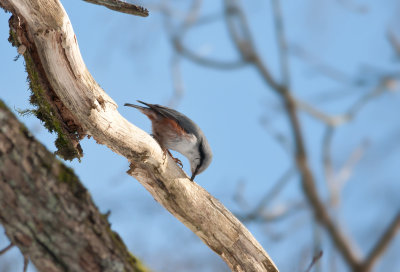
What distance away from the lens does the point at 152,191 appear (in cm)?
327

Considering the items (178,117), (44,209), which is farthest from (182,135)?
(44,209)

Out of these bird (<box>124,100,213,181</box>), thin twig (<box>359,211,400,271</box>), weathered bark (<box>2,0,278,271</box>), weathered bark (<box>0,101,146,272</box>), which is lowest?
weathered bark (<box>0,101,146,272</box>)

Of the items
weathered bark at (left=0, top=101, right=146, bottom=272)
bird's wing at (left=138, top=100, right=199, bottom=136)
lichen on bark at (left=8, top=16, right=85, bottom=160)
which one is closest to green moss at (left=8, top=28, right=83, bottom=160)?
lichen on bark at (left=8, top=16, right=85, bottom=160)

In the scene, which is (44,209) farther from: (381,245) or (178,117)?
(381,245)

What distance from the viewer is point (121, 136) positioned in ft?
9.80

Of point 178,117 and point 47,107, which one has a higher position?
point 178,117

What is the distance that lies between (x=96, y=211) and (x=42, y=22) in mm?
1502

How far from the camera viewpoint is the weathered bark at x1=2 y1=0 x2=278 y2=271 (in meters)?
2.73

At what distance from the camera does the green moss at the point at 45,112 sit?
294 cm

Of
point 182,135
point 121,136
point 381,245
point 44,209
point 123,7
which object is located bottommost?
point 44,209

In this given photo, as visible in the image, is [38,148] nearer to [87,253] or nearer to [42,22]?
[87,253]

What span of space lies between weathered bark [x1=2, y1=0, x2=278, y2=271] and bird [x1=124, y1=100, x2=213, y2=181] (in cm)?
86

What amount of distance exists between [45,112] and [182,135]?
138cm

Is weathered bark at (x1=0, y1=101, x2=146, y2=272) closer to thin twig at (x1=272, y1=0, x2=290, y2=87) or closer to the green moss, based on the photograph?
the green moss
